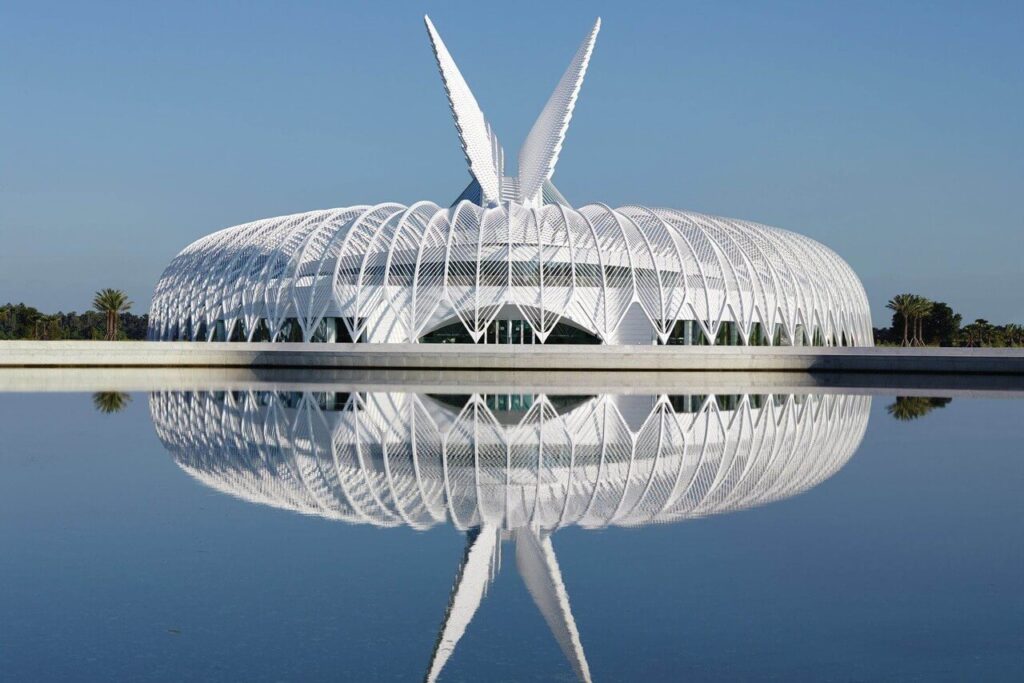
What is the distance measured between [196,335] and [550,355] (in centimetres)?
2217

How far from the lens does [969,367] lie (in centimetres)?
4578

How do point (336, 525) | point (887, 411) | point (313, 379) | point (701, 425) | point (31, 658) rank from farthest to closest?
point (313, 379)
point (887, 411)
point (701, 425)
point (336, 525)
point (31, 658)

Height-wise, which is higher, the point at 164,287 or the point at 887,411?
the point at 164,287

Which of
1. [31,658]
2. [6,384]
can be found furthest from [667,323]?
[31,658]

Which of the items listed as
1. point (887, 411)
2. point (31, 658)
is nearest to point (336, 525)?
point (31, 658)

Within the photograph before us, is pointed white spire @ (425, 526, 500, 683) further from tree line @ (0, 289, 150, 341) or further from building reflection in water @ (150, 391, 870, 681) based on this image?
tree line @ (0, 289, 150, 341)

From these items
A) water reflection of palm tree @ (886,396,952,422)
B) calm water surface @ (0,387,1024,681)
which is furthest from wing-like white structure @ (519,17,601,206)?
calm water surface @ (0,387,1024,681)

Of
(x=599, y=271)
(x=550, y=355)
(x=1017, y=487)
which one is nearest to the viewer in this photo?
(x=1017, y=487)

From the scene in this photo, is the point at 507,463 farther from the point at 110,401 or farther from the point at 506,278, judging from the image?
the point at 506,278

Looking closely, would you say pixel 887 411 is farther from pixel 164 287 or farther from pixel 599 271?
pixel 164 287

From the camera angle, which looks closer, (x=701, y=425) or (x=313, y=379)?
(x=701, y=425)

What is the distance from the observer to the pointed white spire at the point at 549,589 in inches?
265

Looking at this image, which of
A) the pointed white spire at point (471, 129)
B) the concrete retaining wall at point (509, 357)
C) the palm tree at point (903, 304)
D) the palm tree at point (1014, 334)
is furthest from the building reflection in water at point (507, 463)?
the palm tree at point (1014, 334)

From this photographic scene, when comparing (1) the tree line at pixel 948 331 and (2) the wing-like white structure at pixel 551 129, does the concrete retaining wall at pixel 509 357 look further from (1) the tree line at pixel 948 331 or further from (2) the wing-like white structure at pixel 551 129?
(1) the tree line at pixel 948 331
